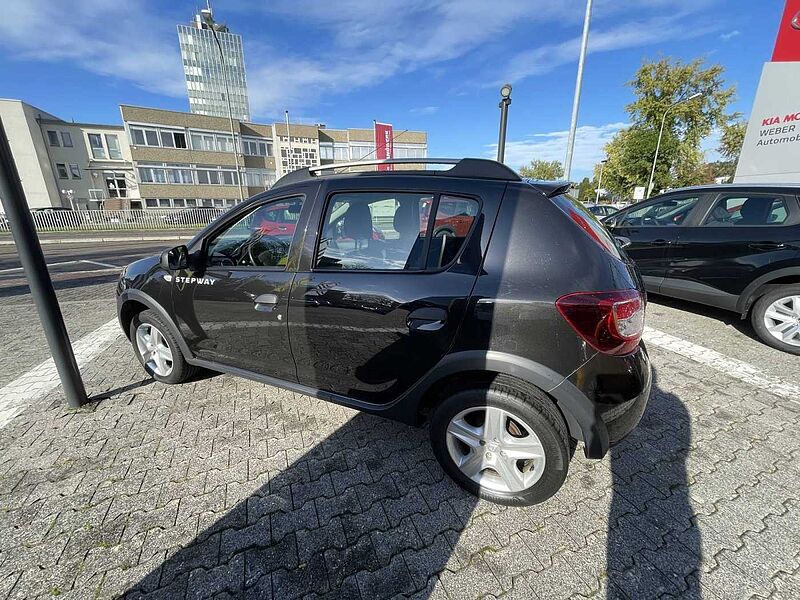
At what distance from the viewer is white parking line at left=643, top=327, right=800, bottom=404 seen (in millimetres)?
3154

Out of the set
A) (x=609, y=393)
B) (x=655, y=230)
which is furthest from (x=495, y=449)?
(x=655, y=230)

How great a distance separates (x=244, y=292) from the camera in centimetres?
250

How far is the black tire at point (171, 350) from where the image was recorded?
3068 mm

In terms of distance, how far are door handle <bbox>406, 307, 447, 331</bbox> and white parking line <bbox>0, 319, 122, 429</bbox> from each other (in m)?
3.38

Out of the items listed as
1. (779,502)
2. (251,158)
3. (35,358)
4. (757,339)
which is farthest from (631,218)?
(251,158)

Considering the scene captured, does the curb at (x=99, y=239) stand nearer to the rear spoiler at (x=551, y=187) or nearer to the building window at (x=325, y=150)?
the rear spoiler at (x=551, y=187)

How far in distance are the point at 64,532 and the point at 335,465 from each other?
144cm

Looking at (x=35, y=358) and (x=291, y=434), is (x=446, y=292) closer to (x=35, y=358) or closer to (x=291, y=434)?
(x=291, y=434)

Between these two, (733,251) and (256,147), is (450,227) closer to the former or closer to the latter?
(733,251)

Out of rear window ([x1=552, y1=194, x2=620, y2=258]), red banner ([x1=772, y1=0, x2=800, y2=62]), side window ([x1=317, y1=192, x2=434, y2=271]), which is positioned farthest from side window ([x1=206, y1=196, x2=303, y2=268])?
red banner ([x1=772, y1=0, x2=800, y2=62])

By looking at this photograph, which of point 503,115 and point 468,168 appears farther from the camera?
point 503,115

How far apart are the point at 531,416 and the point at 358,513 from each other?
1.11m

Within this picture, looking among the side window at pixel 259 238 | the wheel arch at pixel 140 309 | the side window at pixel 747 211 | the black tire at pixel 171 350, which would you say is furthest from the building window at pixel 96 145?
the side window at pixel 747 211

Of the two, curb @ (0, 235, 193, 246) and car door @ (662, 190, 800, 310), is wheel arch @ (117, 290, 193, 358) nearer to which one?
car door @ (662, 190, 800, 310)
